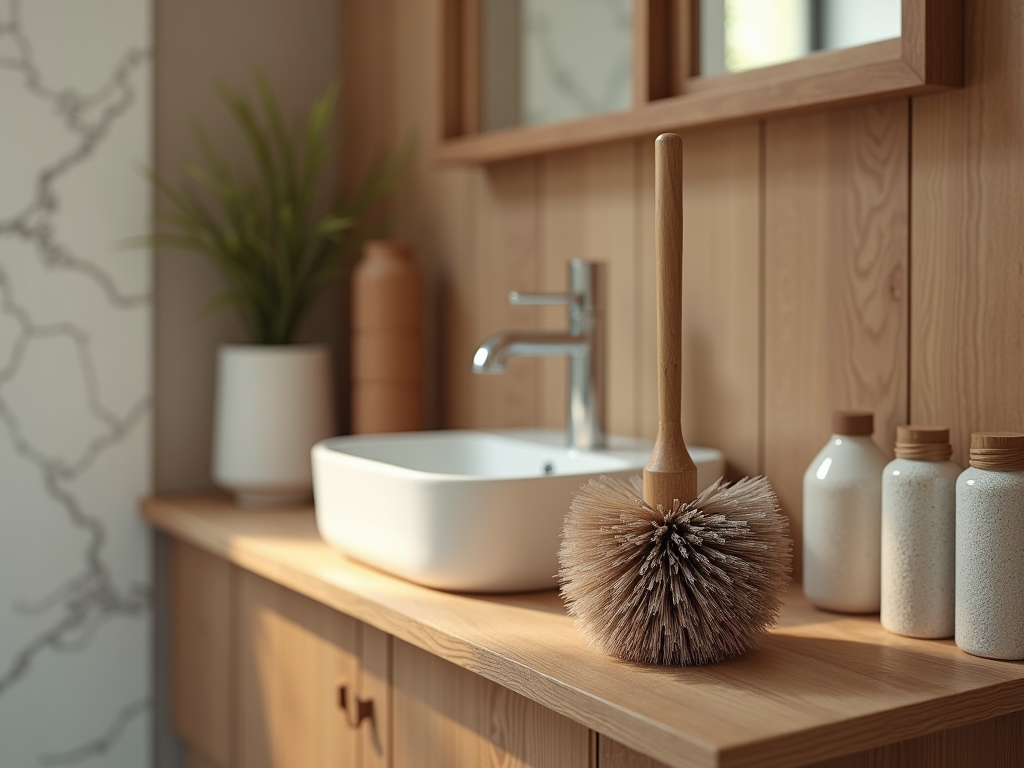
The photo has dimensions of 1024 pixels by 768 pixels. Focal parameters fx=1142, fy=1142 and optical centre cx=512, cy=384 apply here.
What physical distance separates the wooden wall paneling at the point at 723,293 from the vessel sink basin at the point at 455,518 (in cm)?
5

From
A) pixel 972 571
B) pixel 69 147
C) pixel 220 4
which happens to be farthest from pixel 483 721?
pixel 220 4

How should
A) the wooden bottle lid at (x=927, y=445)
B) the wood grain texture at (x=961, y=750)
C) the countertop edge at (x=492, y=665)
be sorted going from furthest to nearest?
1. the wooden bottle lid at (x=927, y=445)
2. the wood grain texture at (x=961, y=750)
3. the countertop edge at (x=492, y=665)

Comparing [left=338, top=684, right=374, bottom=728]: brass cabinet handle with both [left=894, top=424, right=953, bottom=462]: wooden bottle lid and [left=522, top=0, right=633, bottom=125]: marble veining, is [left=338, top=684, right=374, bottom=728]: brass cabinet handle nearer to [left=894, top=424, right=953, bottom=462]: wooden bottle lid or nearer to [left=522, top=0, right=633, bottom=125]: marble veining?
[left=894, top=424, right=953, bottom=462]: wooden bottle lid

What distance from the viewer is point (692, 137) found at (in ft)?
4.44

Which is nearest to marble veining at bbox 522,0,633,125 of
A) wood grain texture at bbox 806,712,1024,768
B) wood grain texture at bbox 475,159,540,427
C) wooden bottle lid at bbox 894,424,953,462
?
wood grain texture at bbox 475,159,540,427

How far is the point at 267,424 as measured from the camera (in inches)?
67.5

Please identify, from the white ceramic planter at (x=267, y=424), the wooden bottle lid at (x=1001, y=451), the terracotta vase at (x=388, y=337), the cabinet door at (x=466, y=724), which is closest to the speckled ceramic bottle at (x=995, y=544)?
the wooden bottle lid at (x=1001, y=451)

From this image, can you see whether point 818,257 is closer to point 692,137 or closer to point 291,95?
point 692,137

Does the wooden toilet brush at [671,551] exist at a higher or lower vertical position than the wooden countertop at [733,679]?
higher

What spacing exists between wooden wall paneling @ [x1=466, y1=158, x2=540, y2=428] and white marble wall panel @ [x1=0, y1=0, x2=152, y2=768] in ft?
1.73

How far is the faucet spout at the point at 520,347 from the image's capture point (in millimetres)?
1288

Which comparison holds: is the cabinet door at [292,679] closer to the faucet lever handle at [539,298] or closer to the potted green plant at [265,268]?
the potted green plant at [265,268]

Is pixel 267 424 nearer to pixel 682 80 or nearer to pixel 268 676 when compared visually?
pixel 268 676

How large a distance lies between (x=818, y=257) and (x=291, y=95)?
41.9 inches
